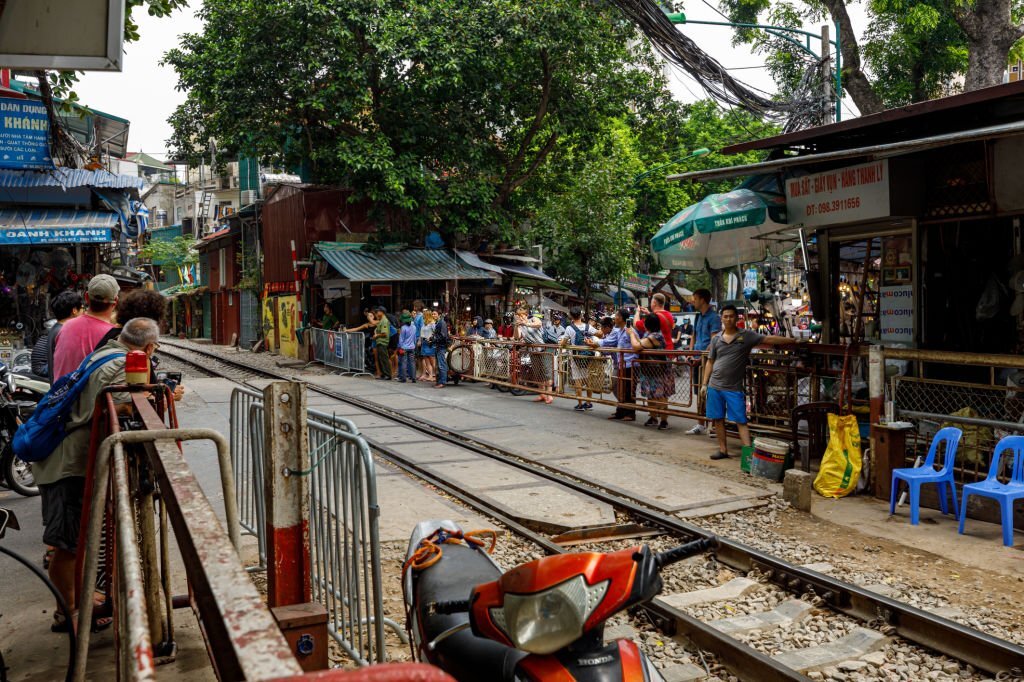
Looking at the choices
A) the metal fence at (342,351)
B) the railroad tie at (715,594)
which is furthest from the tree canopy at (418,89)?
the railroad tie at (715,594)

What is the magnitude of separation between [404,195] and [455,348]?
6.33 meters

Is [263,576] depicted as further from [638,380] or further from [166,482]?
[638,380]

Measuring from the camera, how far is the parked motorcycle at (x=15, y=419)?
7.48m

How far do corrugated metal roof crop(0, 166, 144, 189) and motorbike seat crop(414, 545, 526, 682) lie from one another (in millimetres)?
12703

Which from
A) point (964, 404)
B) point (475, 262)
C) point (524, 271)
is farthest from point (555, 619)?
point (524, 271)

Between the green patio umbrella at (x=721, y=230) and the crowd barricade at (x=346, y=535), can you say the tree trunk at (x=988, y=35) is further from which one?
the crowd barricade at (x=346, y=535)

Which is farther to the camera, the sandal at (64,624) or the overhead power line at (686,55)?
the overhead power line at (686,55)

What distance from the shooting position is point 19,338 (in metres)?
13.9

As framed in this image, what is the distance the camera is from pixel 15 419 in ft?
24.7

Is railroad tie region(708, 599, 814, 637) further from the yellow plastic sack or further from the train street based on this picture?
the yellow plastic sack

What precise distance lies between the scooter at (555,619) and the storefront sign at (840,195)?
25.7 ft

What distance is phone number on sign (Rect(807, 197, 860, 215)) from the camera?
9.47 meters

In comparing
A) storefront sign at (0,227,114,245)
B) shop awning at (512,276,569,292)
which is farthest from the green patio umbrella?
shop awning at (512,276,569,292)

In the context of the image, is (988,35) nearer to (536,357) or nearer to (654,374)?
(654,374)
